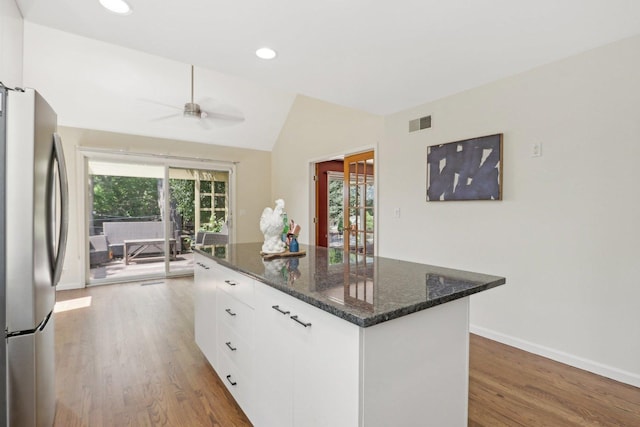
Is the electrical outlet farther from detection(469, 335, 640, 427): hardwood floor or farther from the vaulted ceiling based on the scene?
detection(469, 335, 640, 427): hardwood floor

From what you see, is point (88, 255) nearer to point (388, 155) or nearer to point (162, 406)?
point (162, 406)

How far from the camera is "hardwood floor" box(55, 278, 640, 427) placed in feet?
6.01

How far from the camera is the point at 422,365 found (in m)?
1.22

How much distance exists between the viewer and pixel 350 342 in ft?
3.39

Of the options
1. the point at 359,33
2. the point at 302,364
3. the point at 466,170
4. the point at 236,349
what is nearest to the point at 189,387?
the point at 236,349

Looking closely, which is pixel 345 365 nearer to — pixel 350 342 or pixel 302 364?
pixel 350 342

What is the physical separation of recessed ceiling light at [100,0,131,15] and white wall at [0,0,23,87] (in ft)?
1.52

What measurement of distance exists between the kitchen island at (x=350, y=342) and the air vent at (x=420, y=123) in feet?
7.03

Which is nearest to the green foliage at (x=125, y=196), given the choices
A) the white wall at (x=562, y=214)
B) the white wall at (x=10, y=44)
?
the white wall at (x=10, y=44)

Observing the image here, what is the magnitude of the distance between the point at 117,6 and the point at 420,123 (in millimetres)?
2866

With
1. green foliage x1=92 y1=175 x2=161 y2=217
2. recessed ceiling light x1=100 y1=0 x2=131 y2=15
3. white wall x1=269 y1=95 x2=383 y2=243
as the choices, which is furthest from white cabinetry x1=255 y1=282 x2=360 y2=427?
green foliage x1=92 y1=175 x2=161 y2=217

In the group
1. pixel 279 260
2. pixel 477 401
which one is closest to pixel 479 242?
pixel 477 401

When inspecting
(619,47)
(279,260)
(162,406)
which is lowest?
(162,406)

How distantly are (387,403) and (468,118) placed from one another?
2.84m
